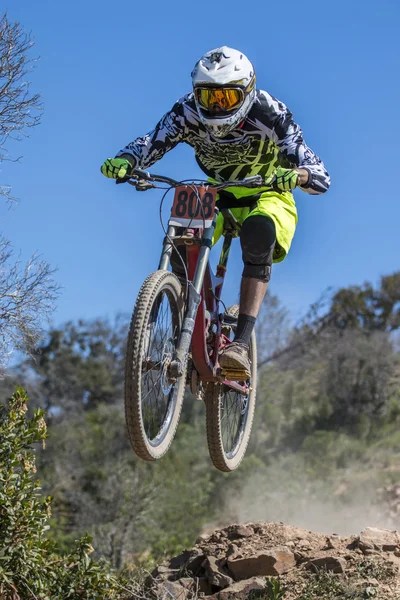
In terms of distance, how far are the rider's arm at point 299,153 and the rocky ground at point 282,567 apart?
2.91m

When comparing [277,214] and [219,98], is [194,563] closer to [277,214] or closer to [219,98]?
[277,214]

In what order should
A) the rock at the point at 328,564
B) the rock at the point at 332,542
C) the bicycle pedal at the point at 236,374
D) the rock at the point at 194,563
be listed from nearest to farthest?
the bicycle pedal at the point at 236,374, the rock at the point at 328,564, the rock at the point at 332,542, the rock at the point at 194,563

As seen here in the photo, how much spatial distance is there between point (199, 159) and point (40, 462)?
90.5ft

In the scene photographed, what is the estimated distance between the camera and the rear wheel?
319 inches

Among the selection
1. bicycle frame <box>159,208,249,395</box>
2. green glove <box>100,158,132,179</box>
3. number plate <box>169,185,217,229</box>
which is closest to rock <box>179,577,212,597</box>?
bicycle frame <box>159,208,249,395</box>

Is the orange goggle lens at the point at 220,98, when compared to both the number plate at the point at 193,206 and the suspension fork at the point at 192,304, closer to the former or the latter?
the number plate at the point at 193,206

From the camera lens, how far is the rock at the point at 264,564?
767cm

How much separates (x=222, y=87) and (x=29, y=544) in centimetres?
381

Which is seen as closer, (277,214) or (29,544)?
(29,544)

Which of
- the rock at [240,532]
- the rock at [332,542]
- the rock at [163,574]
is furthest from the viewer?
the rock at [240,532]

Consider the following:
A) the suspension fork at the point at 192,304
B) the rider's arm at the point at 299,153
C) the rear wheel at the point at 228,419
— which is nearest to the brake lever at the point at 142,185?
the suspension fork at the point at 192,304

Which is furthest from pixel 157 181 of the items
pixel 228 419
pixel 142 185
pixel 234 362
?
pixel 228 419

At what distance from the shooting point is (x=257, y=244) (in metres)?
7.43

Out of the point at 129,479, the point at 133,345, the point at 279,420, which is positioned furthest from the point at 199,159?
the point at 279,420
